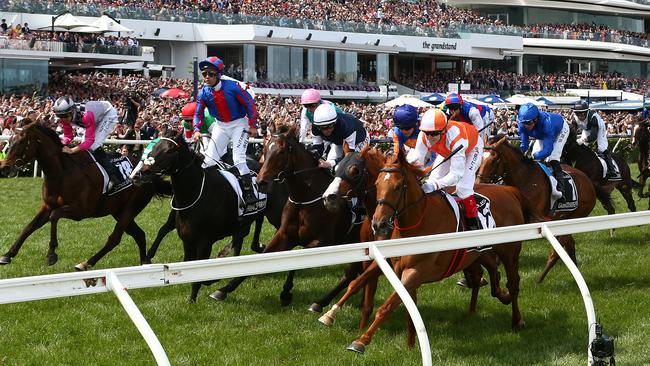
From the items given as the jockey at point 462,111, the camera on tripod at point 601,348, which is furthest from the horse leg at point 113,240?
the camera on tripod at point 601,348

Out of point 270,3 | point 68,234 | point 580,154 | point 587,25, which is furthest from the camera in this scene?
point 587,25

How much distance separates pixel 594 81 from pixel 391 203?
57022 mm

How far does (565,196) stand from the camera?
9.34m

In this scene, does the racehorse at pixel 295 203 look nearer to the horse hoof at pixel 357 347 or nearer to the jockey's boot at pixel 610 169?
the horse hoof at pixel 357 347

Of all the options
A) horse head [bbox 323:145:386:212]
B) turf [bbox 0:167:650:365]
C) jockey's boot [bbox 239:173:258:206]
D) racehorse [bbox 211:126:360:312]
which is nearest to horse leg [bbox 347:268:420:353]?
turf [bbox 0:167:650:365]

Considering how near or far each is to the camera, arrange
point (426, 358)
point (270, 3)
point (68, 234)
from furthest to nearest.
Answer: point (270, 3), point (68, 234), point (426, 358)

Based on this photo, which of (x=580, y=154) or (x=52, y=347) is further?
(x=580, y=154)

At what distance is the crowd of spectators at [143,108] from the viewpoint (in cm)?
1729

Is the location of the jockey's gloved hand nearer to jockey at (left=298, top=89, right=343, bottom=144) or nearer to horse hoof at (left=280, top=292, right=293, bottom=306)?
horse hoof at (left=280, top=292, right=293, bottom=306)

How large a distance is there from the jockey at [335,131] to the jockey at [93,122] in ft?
7.37

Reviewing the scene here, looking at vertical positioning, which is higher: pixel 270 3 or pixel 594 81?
pixel 270 3

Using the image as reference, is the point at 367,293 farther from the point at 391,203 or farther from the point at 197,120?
the point at 197,120

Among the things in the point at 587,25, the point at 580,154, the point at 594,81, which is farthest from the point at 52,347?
the point at 587,25

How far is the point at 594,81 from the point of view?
5953 cm
